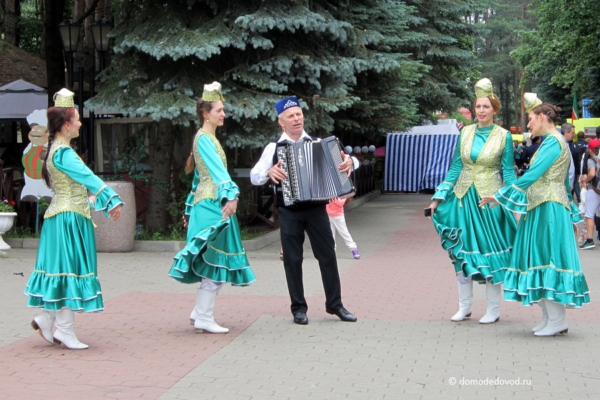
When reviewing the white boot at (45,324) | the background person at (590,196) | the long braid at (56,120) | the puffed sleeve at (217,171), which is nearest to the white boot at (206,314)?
the puffed sleeve at (217,171)

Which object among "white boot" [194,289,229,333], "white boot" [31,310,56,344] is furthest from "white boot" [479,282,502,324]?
"white boot" [31,310,56,344]

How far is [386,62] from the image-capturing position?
1578 cm

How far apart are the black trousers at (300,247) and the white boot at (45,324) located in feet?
6.53

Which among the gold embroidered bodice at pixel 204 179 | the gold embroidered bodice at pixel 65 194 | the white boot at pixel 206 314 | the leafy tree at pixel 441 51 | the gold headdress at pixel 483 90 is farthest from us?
the leafy tree at pixel 441 51

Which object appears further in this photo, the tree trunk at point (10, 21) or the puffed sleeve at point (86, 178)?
the tree trunk at point (10, 21)

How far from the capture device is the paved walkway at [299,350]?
228 inches

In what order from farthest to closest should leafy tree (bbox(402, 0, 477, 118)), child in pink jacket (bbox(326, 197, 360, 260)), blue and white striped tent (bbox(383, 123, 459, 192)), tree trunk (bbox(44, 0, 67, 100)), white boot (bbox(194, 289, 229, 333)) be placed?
leafy tree (bbox(402, 0, 477, 118)) → blue and white striped tent (bbox(383, 123, 459, 192)) → tree trunk (bbox(44, 0, 67, 100)) → child in pink jacket (bbox(326, 197, 360, 260)) → white boot (bbox(194, 289, 229, 333))

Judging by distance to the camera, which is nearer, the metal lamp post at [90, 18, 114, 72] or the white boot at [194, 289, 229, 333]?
the white boot at [194, 289, 229, 333]

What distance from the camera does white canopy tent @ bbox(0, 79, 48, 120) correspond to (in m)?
18.5

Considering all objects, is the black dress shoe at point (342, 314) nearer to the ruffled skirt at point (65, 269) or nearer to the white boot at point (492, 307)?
the white boot at point (492, 307)

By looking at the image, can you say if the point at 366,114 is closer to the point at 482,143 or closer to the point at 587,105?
the point at 482,143

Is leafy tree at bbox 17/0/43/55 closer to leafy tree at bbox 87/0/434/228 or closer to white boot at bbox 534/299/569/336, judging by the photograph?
leafy tree at bbox 87/0/434/228

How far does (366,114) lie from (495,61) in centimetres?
5557

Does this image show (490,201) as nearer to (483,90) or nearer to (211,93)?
(483,90)
